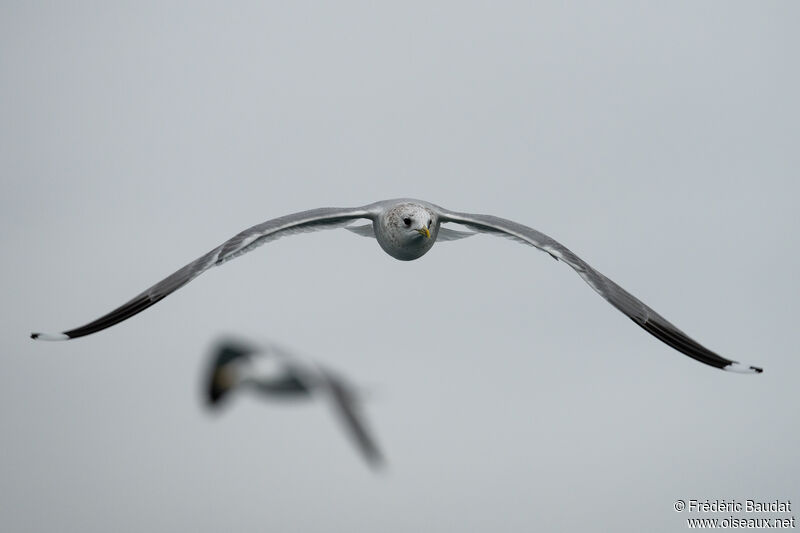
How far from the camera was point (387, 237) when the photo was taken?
23.0 meters

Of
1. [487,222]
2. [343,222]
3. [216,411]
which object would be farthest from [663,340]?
[216,411]

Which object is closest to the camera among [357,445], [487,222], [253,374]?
[357,445]

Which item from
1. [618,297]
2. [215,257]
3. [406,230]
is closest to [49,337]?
[215,257]

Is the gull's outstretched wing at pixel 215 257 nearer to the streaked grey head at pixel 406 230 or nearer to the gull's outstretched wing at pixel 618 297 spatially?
the streaked grey head at pixel 406 230

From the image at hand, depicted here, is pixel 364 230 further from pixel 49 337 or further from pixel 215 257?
pixel 49 337

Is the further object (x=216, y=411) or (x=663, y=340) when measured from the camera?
(x=216, y=411)

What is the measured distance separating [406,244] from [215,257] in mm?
2697

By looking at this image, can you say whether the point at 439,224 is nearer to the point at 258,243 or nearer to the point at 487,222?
the point at 487,222

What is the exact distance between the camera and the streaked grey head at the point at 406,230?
74.4ft

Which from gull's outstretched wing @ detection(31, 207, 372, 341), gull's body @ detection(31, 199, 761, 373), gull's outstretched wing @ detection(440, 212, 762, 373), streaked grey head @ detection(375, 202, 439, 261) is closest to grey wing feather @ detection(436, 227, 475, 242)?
gull's body @ detection(31, 199, 761, 373)

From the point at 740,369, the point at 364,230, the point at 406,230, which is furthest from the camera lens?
the point at 364,230

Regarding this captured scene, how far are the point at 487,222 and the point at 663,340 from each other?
2.85m

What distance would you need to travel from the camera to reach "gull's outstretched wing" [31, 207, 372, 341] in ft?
69.8

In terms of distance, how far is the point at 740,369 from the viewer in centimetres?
2084
